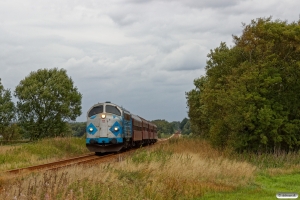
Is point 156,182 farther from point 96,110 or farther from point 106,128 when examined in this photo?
point 96,110

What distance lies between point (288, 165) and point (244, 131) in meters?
5.63

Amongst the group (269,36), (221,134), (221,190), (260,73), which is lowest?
(221,190)

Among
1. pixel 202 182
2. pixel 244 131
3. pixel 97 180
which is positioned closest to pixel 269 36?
pixel 244 131

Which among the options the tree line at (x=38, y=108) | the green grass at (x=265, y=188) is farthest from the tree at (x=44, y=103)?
the green grass at (x=265, y=188)

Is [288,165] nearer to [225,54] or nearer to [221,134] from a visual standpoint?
[221,134]

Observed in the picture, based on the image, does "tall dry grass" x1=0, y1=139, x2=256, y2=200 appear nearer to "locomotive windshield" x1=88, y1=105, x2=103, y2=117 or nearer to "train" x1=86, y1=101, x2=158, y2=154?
"train" x1=86, y1=101, x2=158, y2=154

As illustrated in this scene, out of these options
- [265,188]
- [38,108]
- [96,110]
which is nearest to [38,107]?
[38,108]

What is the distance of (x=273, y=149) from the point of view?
1242 inches

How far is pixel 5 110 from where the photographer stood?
7981 centimetres

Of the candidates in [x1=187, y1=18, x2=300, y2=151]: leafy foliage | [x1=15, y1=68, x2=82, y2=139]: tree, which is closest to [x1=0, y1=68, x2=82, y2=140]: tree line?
[x1=15, y1=68, x2=82, y2=139]: tree

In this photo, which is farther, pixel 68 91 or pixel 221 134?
pixel 68 91

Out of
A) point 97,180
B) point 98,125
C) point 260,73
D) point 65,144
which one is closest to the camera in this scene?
point 97,180

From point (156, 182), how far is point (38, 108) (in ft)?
230

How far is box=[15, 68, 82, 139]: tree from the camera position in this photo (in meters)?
81.2
